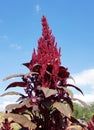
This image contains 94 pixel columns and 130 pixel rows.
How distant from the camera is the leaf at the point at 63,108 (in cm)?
348

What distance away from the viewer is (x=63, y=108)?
3.52 meters

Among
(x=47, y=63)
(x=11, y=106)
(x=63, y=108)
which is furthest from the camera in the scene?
(x=47, y=63)

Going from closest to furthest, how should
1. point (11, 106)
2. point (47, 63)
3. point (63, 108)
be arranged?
point (63, 108) < point (11, 106) < point (47, 63)

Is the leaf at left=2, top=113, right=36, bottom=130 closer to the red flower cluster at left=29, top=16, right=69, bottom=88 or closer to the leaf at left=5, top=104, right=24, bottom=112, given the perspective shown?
the leaf at left=5, top=104, right=24, bottom=112

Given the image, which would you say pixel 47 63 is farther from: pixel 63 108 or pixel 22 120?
pixel 22 120

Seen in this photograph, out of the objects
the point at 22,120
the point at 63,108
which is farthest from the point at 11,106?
the point at 63,108

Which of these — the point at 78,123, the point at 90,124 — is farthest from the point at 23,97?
the point at 90,124

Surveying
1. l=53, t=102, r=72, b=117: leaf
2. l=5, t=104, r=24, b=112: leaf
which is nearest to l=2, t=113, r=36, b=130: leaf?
l=5, t=104, r=24, b=112: leaf

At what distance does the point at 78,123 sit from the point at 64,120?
7.1 inches

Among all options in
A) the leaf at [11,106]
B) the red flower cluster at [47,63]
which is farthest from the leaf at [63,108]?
the leaf at [11,106]

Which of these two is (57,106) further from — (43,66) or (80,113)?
(80,113)

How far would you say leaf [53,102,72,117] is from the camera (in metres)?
3.48

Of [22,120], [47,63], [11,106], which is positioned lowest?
[22,120]

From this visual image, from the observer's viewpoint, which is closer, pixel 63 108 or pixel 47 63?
pixel 63 108
